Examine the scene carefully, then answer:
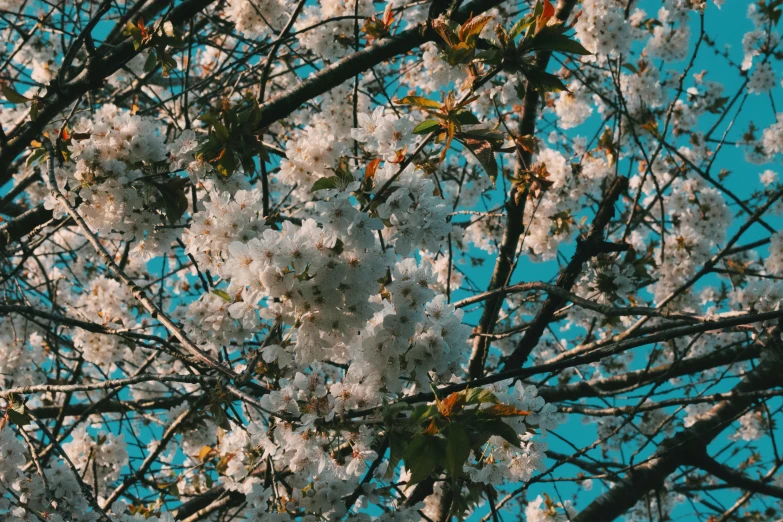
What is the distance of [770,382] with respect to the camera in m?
3.54

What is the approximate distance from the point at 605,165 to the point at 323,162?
3.51m

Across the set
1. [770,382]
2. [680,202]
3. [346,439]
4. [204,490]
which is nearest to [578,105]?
[680,202]

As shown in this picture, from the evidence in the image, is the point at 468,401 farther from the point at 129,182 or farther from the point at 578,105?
the point at 578,105

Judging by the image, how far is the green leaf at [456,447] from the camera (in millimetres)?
1330

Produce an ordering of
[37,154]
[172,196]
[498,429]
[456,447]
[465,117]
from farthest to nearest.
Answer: [37,154]
[172,196]
[465,117]
[498,429]
[456,447]

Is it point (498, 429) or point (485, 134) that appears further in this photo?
point (485, 134)

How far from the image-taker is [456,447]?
1.34m

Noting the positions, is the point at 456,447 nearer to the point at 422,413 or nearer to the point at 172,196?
the point at 422,413

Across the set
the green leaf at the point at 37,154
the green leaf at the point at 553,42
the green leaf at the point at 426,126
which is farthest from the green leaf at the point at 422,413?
the green leaf at the point at 37,154

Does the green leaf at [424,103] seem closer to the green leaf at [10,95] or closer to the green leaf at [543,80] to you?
the green leaf at [543,80]

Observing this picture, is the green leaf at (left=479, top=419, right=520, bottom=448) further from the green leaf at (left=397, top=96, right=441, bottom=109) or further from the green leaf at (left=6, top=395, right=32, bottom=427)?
the green leaf at (left=6, top=395, right=32, bottom=427)

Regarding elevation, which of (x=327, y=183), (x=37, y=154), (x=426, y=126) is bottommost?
(x=327, y=183)

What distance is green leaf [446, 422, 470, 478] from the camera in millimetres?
1330

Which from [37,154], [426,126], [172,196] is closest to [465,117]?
[426,126]
